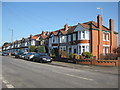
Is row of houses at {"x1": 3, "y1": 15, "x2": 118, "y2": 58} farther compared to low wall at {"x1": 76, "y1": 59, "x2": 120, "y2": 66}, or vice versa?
row of houses at {"x1": 3, "y1": 15, "x2": 118, "y2": 58}

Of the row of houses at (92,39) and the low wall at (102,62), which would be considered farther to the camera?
the row of houses at (92,39)

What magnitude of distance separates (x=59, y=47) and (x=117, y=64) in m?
21.2

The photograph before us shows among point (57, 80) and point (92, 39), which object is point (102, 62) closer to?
point (92, 39)

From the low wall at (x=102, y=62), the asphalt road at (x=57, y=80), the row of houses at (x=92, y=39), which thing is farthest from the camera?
the row of houses at (x=92, y=39)

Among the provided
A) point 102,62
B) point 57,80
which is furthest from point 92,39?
point 57,80

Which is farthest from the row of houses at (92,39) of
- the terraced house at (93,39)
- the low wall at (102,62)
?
the low wall at (102,62)

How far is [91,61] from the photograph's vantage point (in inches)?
768

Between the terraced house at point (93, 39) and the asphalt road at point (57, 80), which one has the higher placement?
the terraced house at point (93, 39)

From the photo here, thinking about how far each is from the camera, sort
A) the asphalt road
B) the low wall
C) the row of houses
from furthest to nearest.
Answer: the row of houses → the low wall → the asphalt road

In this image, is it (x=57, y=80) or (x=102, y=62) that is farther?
(x=102, y=62)

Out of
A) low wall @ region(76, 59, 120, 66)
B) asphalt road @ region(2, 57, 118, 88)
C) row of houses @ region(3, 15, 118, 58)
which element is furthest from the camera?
row of houses @ region(3, 15, 118, 58)

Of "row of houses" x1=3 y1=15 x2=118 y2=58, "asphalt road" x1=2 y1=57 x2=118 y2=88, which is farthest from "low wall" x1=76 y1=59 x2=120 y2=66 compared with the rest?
"row of houses" x1=3 y1=15 x2=118 y2=58

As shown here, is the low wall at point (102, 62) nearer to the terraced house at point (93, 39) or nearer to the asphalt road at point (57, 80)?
the asphalt road at point (57, 80)

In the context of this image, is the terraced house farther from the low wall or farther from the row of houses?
the low wall
